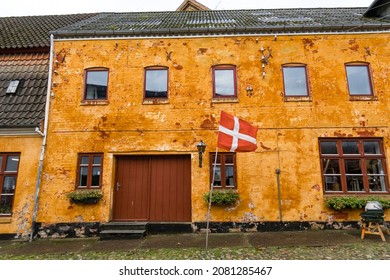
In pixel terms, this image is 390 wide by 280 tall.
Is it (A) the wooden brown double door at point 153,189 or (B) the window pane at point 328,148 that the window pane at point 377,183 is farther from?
(A) the wooden brown double door at point 153,189

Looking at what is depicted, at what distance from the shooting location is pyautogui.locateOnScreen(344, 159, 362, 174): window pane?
856 centimetres

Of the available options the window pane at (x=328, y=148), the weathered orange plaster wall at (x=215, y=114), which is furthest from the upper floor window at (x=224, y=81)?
the window pane at (x=328, y=148)

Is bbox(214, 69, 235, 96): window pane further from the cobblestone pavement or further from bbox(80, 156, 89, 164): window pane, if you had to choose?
bbox(80, 156, 89, 164): window pane

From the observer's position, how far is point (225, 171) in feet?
28.5

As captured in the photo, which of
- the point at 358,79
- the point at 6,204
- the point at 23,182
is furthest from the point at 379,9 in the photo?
the point at 6,204

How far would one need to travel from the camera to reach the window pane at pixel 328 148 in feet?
28.6

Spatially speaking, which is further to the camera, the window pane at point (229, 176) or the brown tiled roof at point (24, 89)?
the brown tiled roof at point (24, 89)

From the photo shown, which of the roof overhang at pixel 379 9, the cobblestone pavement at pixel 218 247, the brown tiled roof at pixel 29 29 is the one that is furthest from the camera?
the brown tiled roof at pixel 29 29

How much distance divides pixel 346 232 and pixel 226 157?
4.25 meters

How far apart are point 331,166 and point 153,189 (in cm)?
608

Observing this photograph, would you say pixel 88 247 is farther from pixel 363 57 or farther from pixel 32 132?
pixel 363 57

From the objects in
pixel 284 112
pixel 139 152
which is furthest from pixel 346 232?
pixel 139 152

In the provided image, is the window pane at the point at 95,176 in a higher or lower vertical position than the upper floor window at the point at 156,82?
lower

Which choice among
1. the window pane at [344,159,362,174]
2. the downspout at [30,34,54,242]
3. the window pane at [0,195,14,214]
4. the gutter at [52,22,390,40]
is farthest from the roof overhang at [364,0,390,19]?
the window pane at [0,195,14,214]
